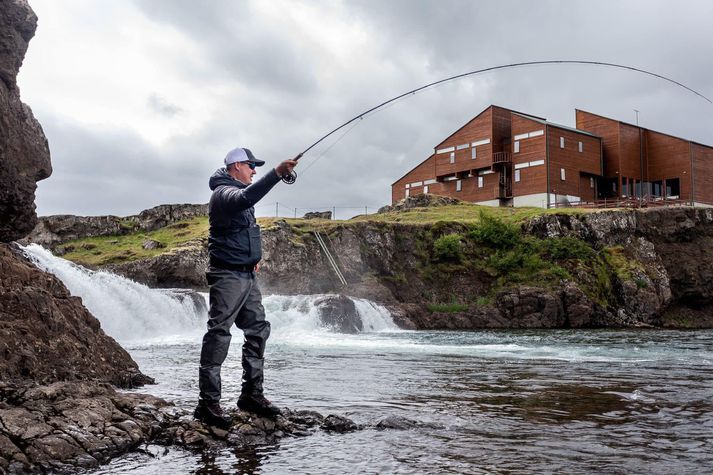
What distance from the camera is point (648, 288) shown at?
135ft

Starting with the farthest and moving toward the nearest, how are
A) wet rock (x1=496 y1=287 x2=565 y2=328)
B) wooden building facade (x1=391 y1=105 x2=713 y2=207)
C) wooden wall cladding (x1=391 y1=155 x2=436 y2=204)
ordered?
wooden wall cladding (x1=391 y1=155 x2=436 y2=204)
wooden building facade (x1=391 y1=105 x2=713 y2=207)
wet rock (x1=496 y1=287 x2=565 y2=328)

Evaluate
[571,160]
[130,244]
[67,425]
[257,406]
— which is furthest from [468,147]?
[67,425]

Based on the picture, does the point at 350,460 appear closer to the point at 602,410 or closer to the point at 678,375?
the point at 602,410

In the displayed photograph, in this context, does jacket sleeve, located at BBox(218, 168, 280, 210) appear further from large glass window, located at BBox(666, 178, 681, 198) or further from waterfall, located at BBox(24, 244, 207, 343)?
large glass window, located at BBox(666, 178, 681, 198)

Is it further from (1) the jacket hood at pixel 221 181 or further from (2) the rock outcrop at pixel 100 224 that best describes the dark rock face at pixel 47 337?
(2) the rock outcrop at pixel 100 224

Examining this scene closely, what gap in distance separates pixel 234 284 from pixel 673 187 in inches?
2374

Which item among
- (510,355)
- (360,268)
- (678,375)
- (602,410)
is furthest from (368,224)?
(602,410)

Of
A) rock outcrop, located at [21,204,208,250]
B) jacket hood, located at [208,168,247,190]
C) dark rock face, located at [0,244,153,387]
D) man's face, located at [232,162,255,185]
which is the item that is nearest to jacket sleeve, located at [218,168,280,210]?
jacket hood, located at [208,168,247,190]

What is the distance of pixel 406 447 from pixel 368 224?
3758 cm

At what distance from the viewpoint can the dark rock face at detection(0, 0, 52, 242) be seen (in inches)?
253

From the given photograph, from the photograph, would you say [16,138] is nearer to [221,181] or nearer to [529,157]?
[221,181]

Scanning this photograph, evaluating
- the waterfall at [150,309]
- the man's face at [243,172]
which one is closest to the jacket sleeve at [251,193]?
the man's face at [243,172]

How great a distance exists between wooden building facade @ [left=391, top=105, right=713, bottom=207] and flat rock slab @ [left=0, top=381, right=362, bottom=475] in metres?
51.2

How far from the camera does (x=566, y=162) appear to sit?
54969 mm
